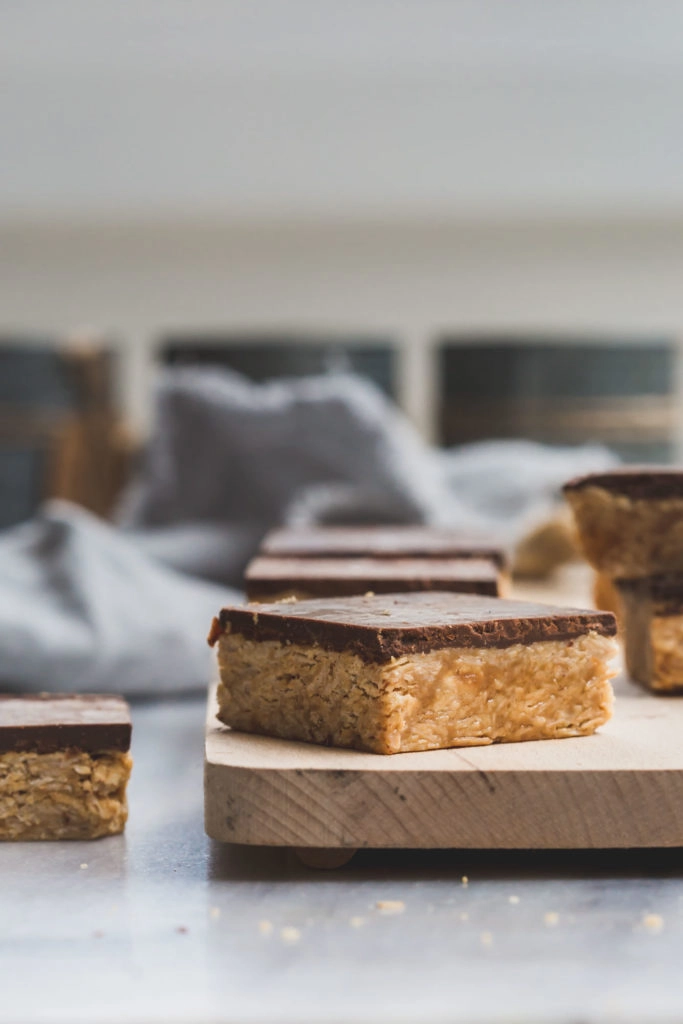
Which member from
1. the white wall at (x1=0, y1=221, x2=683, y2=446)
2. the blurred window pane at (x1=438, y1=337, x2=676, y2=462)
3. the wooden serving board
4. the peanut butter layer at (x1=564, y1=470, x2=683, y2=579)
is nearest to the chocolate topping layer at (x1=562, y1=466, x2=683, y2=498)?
the peanut butter layer at (x1=564, y1=470, x2=683, y2=579)

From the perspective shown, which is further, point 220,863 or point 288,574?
point 288,574

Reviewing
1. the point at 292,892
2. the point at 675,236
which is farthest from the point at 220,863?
the point at 675,236

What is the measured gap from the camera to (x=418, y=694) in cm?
71

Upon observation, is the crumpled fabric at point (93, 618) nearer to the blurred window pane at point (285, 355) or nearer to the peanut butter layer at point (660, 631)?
the peanut butter layer at point (660, 631)

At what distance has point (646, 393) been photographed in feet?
12.3

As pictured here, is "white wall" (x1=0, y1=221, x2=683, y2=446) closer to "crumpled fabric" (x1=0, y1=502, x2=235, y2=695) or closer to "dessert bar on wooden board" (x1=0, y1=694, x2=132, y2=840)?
"crumpled fabric" (x1=0, y1=502, x2=235, y2=695)

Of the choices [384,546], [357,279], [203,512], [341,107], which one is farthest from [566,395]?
[384,546]

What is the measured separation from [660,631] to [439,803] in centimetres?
30

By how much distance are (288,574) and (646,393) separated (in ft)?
9.76

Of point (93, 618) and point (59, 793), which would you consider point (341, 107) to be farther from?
point (59, 793)

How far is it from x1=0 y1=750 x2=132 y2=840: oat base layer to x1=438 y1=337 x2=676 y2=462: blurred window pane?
117 inches

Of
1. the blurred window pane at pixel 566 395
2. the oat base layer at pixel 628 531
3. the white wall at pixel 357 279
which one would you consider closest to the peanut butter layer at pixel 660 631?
the oat base layer at pixel 628 531

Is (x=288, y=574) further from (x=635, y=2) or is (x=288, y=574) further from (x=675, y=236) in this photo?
(x=675, y=236)

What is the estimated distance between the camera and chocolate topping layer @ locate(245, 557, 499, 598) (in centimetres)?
94
